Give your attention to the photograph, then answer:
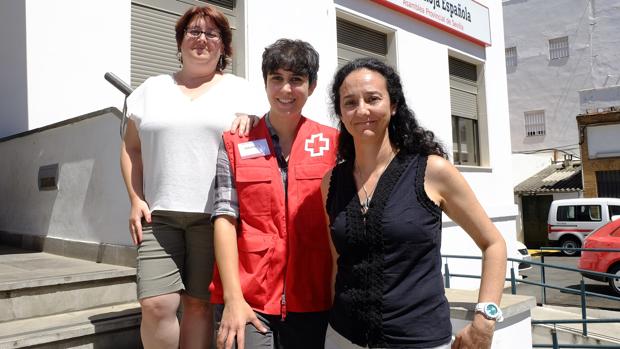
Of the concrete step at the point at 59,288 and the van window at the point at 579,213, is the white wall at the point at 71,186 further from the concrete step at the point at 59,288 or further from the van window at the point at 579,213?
the van window at the point at 579,213

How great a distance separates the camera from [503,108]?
12.3m

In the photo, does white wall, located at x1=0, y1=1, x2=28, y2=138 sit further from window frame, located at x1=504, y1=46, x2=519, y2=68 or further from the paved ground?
window frame, located at x1=504, y1=46, x2=519, y2=68

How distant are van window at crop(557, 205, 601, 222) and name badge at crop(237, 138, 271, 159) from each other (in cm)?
2039

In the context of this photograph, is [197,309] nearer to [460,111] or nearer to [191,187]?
[191,187]

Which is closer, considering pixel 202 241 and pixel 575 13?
pixel 202 241

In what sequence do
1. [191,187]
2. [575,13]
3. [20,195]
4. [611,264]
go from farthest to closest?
[575,13] → [611,264] → [20,195] → [191,187]

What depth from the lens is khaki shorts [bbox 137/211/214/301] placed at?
228cm

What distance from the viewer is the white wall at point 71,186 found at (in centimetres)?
424

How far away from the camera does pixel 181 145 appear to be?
2291mm

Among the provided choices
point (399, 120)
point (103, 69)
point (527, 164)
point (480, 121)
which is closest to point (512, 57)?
point (527, 164)

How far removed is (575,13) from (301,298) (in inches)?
1175

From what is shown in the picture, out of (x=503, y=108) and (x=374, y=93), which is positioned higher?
(x=503, y=108)

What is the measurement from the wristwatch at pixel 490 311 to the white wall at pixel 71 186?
302 centimetres

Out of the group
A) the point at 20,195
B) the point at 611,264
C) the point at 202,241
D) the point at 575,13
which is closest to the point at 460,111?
the point at 611,264
